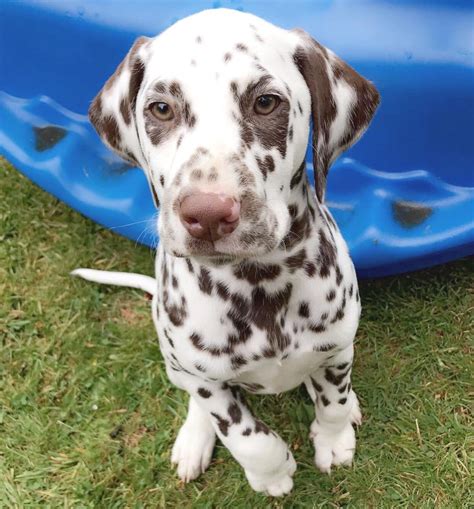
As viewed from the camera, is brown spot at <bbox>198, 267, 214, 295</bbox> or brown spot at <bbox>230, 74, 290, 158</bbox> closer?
brown spot at <bbox>230, 74, 290, 158</bbox>

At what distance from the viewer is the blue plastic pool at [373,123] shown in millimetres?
3693

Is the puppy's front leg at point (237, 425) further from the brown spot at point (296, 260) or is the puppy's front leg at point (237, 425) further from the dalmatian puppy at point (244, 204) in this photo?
the brown spot at point (296, 260)

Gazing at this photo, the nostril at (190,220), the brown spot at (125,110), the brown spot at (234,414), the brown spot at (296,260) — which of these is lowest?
the brown spot at (234,414)

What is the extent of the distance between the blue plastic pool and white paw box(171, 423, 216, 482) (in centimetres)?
112

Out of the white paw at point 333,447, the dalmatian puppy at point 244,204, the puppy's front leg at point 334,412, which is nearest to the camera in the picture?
the dalmatian puppy at point 244,204

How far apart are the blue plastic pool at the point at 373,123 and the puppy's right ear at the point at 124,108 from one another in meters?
1.21

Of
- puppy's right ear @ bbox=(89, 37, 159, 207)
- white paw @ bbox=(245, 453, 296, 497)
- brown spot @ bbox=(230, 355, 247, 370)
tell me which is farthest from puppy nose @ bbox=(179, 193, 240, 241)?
white paw @ bbox=(245, 453, 296, 497)

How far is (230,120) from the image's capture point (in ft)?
7.59

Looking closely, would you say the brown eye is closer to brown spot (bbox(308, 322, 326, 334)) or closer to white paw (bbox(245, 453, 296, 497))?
brown spot (bbox(308, 322, 326, 334))

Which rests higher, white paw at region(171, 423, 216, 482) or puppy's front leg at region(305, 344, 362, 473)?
puppy's front leg at region(305, 344, 362, 473)

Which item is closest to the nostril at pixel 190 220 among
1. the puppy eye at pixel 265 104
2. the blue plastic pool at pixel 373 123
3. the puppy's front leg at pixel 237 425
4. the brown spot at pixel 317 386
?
the puppy eye at pixel 265 104

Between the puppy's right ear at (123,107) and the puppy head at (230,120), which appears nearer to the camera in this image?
the puppy head at (230,120)

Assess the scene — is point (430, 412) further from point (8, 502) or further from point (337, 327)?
point (8, 502)

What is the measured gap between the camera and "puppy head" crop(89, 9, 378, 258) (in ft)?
7.26
